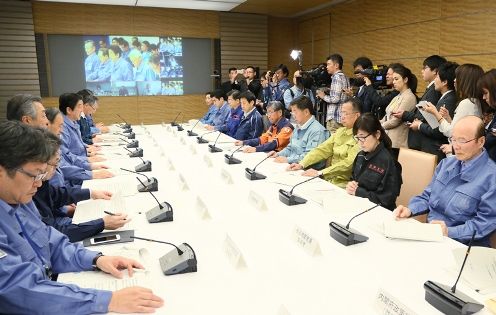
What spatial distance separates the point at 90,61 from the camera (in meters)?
7.61

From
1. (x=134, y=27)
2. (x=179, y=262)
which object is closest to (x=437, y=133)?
(x=179, y=262)

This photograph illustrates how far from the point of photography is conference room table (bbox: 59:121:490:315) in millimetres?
1116

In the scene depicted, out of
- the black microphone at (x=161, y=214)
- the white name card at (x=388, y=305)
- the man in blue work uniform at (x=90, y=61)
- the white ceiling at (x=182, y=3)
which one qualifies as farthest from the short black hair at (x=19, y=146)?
the man in blue work uniform at (x=90, y=61)

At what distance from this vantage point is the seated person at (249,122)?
184 inches

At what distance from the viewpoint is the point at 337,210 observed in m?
1.87

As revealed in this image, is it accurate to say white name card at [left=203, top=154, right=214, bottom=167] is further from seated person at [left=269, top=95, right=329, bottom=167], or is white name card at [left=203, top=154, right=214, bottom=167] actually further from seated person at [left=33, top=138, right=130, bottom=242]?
seated person at [left=33, top=138, right=130, bottom=242]

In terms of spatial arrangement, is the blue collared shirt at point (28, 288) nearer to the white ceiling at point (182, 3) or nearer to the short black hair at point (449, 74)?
the short black hair at point (449, 74)

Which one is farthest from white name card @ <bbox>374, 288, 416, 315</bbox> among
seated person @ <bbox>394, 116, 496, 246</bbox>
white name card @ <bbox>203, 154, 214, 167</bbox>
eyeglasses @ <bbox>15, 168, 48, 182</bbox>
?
white name card @ <bbox>203, 154, 214, 167</bbox>

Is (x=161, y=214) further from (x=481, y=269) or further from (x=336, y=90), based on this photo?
(x=336, y=90)

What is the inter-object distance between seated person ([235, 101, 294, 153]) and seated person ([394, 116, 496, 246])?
213 centimetres

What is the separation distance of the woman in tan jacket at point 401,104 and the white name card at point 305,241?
2.45m

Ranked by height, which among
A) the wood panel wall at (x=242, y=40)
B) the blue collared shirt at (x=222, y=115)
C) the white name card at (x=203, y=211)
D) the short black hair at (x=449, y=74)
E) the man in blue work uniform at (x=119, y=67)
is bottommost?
the white name card at (x=203, y=211)

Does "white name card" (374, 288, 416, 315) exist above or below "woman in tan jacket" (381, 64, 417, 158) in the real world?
below

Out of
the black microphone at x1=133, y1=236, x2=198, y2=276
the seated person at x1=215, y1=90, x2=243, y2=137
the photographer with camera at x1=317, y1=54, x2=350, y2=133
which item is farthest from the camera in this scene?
the seated person at x1=215, y1=90, x2=243, y2=137
